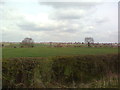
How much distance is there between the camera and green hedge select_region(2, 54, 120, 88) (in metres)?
7.58

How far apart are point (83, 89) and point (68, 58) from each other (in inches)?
76.2

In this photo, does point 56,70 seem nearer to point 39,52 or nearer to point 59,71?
point 59,71

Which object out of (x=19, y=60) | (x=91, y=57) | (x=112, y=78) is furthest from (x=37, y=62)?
(x=112, y=78)

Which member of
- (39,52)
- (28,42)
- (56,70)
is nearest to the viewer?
(56,70)

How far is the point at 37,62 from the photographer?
26.8ft

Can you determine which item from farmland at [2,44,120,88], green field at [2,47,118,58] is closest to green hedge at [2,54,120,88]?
farmland at [2,44,120,88]

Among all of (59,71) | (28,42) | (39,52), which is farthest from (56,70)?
(28,42)

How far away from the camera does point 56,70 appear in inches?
332

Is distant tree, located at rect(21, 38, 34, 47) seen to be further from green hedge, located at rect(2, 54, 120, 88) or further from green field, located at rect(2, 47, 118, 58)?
green hedge, located at rect(2, 54, 120, 88)

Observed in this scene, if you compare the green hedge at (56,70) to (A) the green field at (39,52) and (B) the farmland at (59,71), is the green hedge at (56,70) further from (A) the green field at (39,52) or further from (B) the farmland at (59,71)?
(A) the green field at (39,52)

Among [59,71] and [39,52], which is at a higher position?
[39,52]

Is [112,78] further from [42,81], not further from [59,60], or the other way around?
[42,81]

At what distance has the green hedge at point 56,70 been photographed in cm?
758

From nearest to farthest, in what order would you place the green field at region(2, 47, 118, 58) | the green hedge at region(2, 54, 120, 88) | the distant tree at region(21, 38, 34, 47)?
the green hedge at region(2, 54, 120, 88) → the green field at region(2, 47, 118, 58) → the distant tree at region(21, 38, 34, 47)
